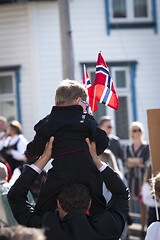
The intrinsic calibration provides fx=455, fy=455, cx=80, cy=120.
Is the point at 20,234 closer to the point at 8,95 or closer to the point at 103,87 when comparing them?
the point at 103,87

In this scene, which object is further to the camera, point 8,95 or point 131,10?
point 131,10

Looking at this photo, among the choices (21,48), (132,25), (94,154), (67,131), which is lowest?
(94,154)

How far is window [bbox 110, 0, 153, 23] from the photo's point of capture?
38.9 ft

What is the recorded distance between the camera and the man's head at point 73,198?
274 centimetres

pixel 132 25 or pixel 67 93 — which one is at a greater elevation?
pixel 132 25

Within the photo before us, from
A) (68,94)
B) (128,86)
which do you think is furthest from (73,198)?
(128,86)

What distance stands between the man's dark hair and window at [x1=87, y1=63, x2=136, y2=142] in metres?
8.96

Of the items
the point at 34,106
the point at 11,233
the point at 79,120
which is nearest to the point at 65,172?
the point at 79,120

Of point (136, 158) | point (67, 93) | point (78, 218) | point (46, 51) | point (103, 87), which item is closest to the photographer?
point (78, 218)

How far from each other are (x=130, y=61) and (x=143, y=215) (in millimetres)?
4801

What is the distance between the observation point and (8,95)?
463 inches

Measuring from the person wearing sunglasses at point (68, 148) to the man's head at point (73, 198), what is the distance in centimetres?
17

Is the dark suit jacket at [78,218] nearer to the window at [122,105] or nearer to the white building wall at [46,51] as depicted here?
the white building wall at [46,51]

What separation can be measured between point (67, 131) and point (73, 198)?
49 cm
